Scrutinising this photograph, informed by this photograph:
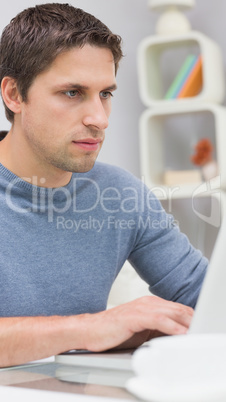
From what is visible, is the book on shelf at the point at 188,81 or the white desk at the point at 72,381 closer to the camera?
the white desk at the point at 72,381

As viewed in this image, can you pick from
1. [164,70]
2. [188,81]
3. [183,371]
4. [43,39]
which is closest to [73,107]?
[43,39]

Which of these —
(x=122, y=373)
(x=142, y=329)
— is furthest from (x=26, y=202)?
(x=122, y=373)

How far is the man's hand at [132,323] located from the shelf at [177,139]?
6.88ft

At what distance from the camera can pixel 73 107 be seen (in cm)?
Result: 139

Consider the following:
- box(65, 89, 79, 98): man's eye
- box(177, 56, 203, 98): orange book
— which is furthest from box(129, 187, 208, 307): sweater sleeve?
box(177, 56, 203, 98): orange book

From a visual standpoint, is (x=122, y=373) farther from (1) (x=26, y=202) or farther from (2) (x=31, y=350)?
(1) (x=26, y=202)

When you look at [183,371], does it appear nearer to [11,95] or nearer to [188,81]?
[11,95]

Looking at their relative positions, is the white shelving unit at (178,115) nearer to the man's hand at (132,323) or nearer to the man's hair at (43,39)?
the man's hair at (43,39)

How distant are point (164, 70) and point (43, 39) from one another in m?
2.32

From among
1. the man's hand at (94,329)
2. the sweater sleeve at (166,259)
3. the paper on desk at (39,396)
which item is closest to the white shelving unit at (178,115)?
the sweater sleeve at (166,259)

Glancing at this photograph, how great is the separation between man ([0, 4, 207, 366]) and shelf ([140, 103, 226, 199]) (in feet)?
Result: 4.79

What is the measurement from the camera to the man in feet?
4.35

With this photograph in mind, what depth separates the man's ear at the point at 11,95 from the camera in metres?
1.53

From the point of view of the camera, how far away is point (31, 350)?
929mm
